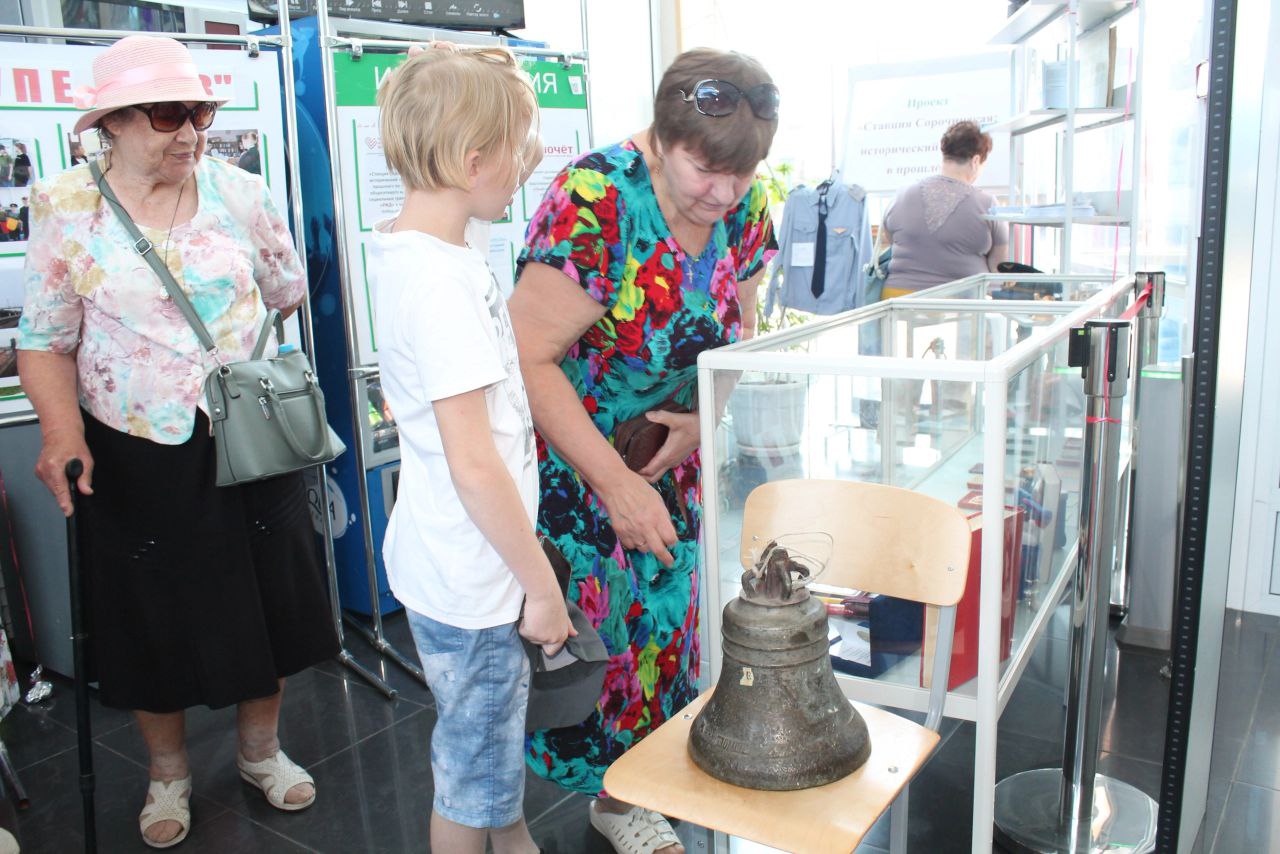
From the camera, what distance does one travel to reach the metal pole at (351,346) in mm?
2834

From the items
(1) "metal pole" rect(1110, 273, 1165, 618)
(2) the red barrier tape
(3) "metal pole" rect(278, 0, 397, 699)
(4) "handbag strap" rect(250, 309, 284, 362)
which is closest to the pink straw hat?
(4) "handbag strap" rect(250, 309, 284, 362)

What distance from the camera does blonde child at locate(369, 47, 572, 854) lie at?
1.29m

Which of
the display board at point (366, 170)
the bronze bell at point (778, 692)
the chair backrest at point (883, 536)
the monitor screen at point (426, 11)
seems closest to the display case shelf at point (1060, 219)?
the display board at point (366, 170)

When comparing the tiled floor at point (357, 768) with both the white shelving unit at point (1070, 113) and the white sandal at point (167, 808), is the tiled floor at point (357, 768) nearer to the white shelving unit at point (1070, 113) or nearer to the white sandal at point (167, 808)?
the white sandal at point (167, 808)

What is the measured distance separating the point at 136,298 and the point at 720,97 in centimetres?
118

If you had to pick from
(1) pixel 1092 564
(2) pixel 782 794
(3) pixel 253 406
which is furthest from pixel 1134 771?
(3) pixel 253 406

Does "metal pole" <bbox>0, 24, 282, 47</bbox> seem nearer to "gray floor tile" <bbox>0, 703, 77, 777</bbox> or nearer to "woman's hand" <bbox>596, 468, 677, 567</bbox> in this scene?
"woman's hand" <bbox>596, 468, 677, 567</bbox>

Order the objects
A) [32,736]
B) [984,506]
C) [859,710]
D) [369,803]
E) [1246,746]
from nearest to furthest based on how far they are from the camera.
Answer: [984,506]
[859,710]
[369,803]
[1246,746]
[32,736]

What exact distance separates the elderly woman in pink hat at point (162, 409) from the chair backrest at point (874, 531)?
114 cm

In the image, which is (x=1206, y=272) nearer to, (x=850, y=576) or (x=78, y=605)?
(x=850, y=576)

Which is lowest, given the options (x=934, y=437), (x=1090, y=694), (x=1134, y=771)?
(x=1134, y=771)

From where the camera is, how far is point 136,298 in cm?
196

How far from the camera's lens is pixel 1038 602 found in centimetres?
181

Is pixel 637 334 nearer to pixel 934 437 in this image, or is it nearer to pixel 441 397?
pixel 441 397
